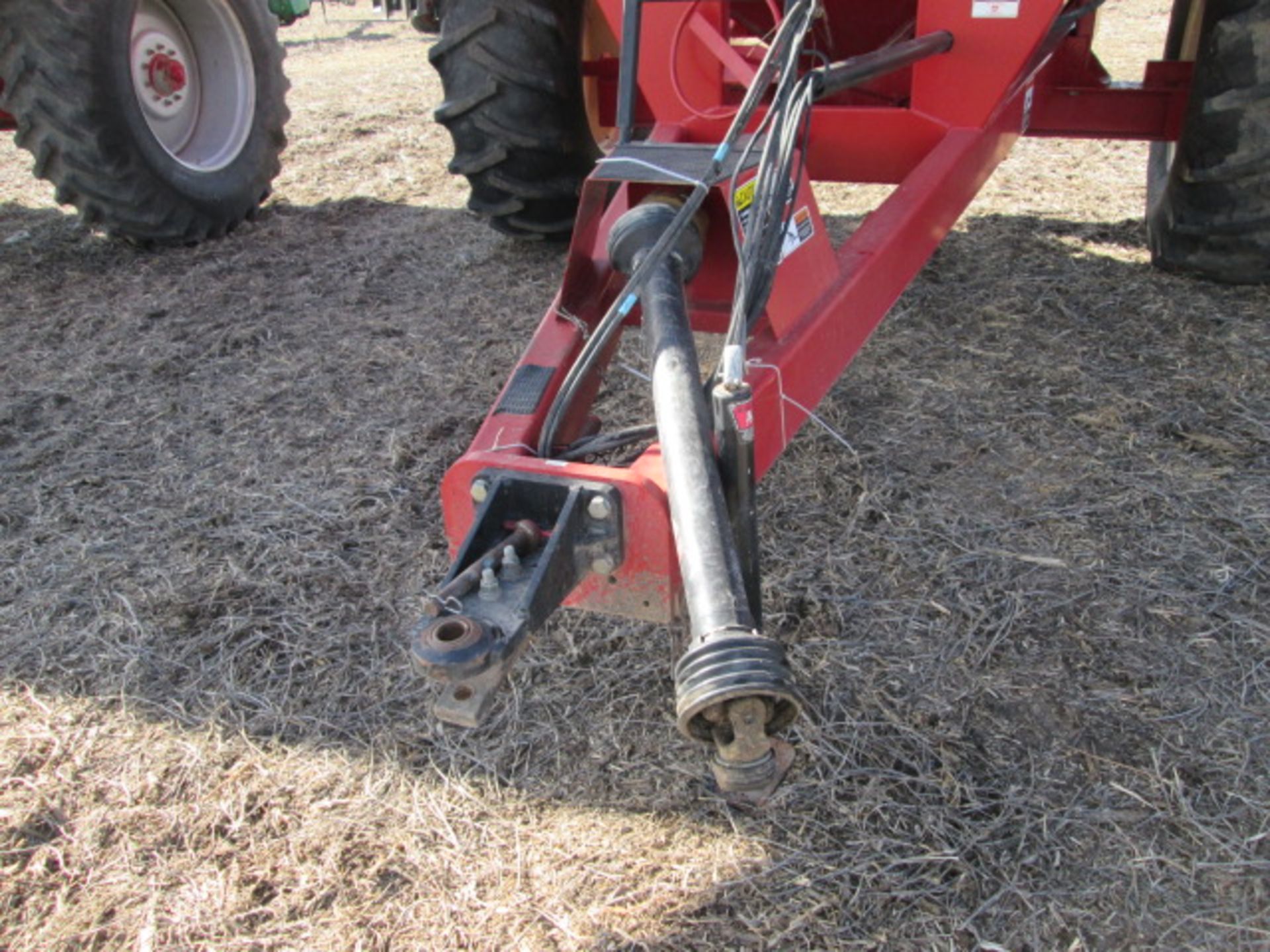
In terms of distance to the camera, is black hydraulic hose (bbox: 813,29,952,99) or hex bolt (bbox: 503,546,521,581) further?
black hydraulic hose (bbox: 813,29,952,99)

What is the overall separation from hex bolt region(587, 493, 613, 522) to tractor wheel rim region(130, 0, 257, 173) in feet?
13.0

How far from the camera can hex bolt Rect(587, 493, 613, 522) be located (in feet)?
5.25

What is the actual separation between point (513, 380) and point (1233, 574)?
64.1 inches

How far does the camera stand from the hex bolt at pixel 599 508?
1.60 m

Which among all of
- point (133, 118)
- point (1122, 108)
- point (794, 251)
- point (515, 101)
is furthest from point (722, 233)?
point (133, 118)

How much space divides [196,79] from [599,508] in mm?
4467

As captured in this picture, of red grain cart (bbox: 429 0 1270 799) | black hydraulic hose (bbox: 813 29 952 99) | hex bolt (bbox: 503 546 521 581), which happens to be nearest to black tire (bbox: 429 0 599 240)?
red grain cart (bbox: 429 0 1270 799)

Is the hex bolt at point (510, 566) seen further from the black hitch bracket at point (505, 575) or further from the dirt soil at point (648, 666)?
the dirt soil at point (648, 666)

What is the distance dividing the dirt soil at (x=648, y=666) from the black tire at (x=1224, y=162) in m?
0.15

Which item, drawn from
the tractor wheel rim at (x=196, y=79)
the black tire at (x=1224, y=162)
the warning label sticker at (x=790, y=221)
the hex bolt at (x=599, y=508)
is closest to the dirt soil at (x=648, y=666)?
the black tire at (x=1224, y=162)

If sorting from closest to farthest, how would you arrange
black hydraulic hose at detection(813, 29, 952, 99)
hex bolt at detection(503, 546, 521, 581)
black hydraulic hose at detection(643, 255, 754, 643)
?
black hydraulic hose at detection(643, 255, 754, 643), hex bolt at detection(503, 546, 521, 581), black hydraulic hose at detection(813, 29, 952, 99)

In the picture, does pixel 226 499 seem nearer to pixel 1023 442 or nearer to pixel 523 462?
pixel 523 462

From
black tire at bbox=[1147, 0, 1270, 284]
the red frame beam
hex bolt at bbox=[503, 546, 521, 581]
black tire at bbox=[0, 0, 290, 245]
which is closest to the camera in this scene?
hex bolt at bbox=[503, 546, 521, 581]

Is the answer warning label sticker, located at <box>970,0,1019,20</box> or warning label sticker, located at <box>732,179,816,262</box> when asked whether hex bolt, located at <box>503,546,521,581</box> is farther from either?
warning label sticker, located at <box>970,0,1019,20</box>
